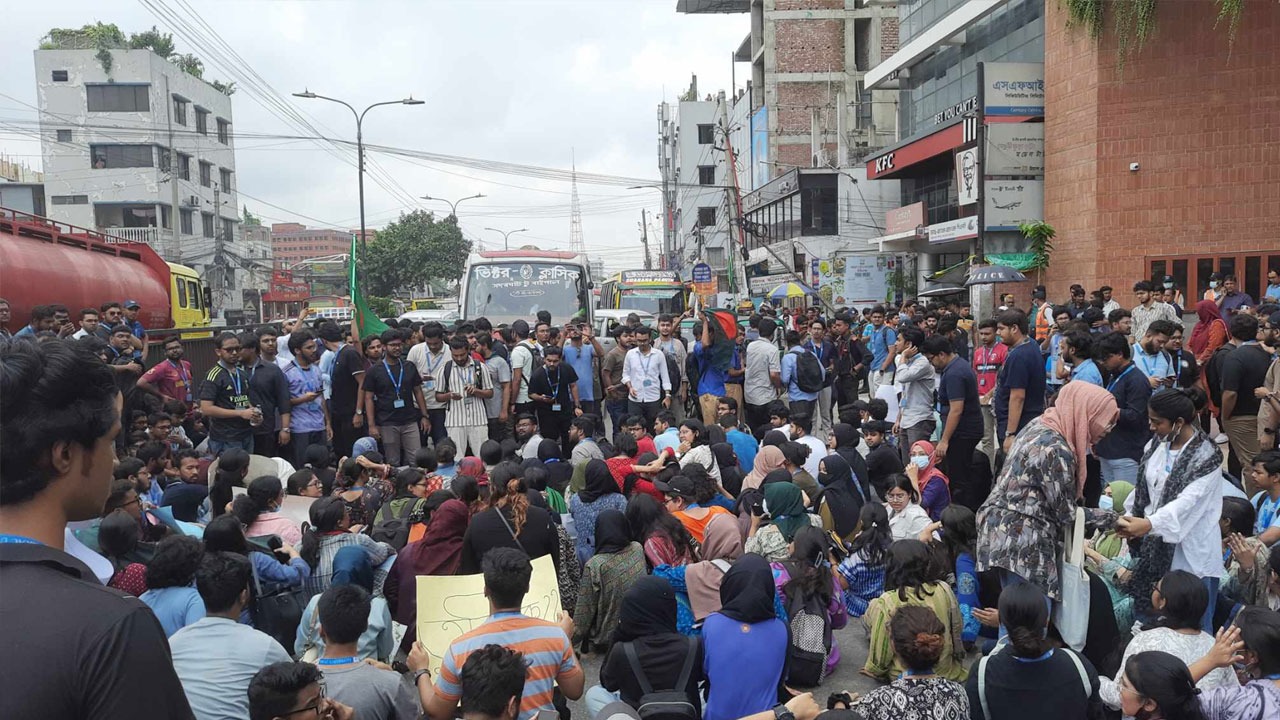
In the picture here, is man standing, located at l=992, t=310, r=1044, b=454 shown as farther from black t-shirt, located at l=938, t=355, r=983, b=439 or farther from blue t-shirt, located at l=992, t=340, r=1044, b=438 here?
black t-shirt, located at l=938, t=355, r=983, b=439

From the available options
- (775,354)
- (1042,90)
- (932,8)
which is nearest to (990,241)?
(1042,90)

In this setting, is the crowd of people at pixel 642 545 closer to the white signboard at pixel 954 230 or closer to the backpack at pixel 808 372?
the backpack at pixel 808 372

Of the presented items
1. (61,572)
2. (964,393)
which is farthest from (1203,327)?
(61,572)

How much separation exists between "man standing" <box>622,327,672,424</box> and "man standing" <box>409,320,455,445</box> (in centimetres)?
232

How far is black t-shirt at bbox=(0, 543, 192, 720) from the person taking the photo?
1335mm

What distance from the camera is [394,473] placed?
7445mm

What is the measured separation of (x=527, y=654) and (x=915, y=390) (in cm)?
616

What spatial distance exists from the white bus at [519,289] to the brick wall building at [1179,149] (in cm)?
1248

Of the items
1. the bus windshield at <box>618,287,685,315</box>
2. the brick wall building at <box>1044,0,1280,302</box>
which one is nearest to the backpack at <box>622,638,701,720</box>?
the brick wall building at <box>1044,0,1280,302</box>

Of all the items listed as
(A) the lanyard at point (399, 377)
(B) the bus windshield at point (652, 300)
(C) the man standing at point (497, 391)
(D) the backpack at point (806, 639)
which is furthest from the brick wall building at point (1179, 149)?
(D) the backpack at point (806, 639)

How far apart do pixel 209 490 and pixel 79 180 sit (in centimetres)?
4469

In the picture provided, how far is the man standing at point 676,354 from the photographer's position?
1238 cm

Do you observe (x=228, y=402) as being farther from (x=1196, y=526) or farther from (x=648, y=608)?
(x=1196, y=526)

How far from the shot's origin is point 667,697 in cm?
404
